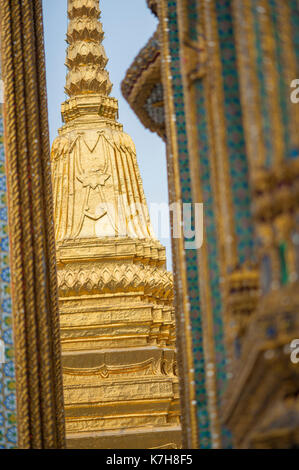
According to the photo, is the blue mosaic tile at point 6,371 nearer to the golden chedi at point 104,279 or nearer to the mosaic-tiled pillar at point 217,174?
the mosaic-tiled pillar at point 217,174

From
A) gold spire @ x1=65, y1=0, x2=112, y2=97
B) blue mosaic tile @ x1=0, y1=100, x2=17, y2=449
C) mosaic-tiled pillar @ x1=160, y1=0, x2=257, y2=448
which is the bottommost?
blue mosaic tile @ x1=0, y1=100, x2=17, y2=449

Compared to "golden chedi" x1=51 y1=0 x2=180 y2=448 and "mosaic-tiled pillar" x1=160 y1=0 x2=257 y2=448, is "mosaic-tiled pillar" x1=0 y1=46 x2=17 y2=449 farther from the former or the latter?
"golden chedi" x1=51 y1=0 x2=180 y2=448

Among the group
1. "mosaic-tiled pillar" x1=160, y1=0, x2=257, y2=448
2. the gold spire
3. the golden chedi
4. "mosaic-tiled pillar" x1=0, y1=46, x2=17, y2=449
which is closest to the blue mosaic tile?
"mosaic-tiled pillar" x1=0, y1=46, x2=17, y2=449

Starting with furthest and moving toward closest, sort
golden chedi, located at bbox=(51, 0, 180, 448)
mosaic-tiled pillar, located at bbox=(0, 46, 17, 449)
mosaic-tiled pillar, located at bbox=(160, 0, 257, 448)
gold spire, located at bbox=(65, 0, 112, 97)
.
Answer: gold spire, located at bbox=(65, 0, 112, 97) < golden chedi, located at bbox=(51, 0, 180, 448) < mosaic-tiled pillar, located at bbox=(0, 46, 17, 449) < mosaic-tiled pillar, located at bbox=(160, 0, 257, 448)

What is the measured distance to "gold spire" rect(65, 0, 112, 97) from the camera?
12219 mm

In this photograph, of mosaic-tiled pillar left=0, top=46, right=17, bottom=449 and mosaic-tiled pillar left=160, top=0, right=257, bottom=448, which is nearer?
mosaic-tiled pillar left=160, top=0, right=257, bottom=448

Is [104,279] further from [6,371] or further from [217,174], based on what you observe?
[217,174]

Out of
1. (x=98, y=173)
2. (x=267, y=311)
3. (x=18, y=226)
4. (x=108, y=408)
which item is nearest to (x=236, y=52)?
(x=267, y=311)

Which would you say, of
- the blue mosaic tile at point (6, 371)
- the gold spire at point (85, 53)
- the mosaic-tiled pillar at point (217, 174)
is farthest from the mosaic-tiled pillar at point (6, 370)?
the gold spire at point (85, 53)

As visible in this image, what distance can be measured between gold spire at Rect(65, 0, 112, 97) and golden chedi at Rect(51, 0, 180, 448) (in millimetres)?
12

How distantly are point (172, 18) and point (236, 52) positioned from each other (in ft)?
4.89

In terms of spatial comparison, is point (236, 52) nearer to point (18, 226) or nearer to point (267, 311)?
point (267, 311)
